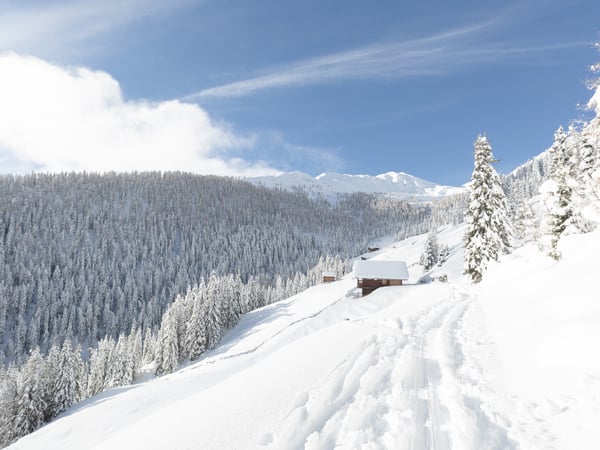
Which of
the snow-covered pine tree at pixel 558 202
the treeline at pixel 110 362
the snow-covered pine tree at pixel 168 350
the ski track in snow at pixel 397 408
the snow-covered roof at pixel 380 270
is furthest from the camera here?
the snow-covered roof at pixel 380 270

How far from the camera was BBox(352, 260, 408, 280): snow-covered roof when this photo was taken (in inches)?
2201

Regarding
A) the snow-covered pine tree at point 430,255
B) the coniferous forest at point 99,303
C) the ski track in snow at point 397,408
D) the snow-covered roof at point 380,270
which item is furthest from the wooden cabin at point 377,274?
the ski track in snow at point 397,408

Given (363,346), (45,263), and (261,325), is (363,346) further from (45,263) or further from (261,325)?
(45,263)

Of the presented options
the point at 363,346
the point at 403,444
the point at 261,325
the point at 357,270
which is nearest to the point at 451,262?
the point at 357,270

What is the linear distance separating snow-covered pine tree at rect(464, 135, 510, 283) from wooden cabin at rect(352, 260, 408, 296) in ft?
80.8

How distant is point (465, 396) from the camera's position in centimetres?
688

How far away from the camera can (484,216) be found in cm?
3061

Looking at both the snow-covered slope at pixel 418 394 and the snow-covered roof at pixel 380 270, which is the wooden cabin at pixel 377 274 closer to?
the snow-covered roof at pixel 380 270

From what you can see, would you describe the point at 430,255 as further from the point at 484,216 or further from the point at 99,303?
the point at 99,303

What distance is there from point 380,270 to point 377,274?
3.67ft

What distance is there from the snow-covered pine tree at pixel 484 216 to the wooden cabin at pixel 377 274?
2463cm

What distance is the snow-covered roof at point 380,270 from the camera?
55.9 m

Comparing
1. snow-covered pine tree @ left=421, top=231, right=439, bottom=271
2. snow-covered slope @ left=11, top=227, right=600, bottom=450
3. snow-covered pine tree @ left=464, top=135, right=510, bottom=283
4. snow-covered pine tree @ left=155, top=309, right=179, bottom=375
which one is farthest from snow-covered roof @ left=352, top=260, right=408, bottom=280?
snow-covered slope @ left=11, top=227, right=600, bottom=450

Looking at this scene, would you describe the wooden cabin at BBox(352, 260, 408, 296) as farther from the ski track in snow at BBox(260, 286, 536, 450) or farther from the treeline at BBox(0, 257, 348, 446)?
the ski track in snow at BBox(260, 286, 536, 450)
